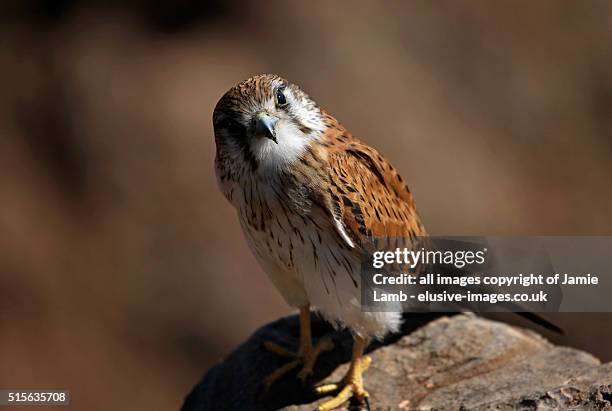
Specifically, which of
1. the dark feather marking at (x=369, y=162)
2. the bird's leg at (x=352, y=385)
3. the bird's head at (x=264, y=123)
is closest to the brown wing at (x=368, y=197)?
the dark feather marking at (x=369, y=162)

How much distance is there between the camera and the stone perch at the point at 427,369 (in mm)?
4887

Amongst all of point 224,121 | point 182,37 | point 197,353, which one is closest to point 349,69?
point 182,37

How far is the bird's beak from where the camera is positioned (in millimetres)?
4336

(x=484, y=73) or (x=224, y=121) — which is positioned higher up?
(x=484, y=73)

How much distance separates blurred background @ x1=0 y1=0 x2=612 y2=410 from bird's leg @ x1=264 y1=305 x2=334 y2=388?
365cm

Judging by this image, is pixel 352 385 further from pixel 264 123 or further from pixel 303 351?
pixel 264 123

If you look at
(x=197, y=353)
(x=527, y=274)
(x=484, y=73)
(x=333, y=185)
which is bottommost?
(x=197, y=353)

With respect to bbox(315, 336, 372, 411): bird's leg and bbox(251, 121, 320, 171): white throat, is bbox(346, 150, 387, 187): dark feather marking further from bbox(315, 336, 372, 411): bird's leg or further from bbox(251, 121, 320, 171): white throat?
bbox(315, 336, 372, 411): bird's leg

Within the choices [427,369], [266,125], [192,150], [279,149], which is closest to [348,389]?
[427,369]

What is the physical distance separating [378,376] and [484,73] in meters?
7.26

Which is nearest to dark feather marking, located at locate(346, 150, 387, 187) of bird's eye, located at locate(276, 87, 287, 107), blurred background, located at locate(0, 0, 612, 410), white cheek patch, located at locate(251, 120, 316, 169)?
white cheek patch, located at locate(251, 120, 316, 169)

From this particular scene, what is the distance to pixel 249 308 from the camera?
9.18 meters

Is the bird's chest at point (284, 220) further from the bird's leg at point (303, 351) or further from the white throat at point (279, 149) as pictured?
the bird's leg at point (303, 351)

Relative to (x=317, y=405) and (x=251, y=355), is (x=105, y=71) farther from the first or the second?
(x=317, y=405)
